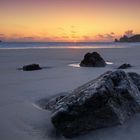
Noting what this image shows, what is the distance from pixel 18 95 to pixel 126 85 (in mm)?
2608

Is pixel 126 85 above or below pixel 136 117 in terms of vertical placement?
above

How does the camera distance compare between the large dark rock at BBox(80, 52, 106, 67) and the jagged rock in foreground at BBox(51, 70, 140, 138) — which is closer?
the jagged rock in foreground at BBox(51, 70, 140, 138)

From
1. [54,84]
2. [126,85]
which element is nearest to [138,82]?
[126,85]

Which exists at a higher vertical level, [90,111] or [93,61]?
[90,111]

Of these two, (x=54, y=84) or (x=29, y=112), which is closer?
(x=29, y=112)

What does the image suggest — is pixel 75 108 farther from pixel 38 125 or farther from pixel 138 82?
pixel 138 82

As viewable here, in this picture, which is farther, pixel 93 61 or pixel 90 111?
pixel 93 61

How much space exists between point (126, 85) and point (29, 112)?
5.44ft

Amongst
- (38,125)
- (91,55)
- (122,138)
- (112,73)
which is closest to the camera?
(122,138)

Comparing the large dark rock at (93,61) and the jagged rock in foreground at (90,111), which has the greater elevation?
the jagged rock in foreground at (90,111)

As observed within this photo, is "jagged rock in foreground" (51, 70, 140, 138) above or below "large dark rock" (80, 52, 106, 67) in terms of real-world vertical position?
above

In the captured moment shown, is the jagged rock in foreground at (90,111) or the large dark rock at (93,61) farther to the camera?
the large dark rock at (93,61)

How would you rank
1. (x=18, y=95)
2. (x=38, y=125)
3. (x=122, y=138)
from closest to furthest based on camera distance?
(x=122, y=138)
(x=38, y=125)
(x=18, y=95)

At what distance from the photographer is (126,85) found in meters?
5.21
